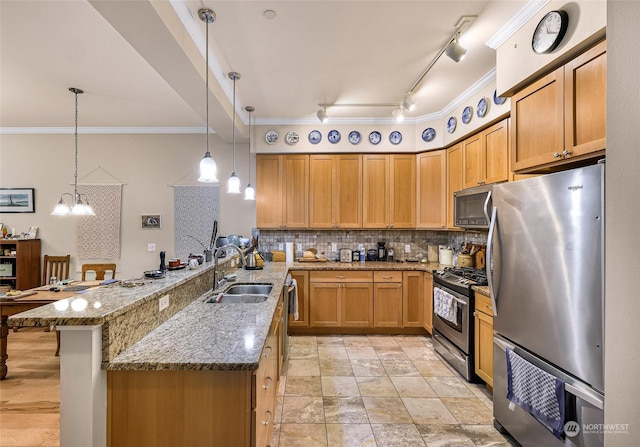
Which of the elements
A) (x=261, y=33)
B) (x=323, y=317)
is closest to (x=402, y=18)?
(x=261, y=33)

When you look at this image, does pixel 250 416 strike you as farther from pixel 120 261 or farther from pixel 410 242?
pixel 120 261

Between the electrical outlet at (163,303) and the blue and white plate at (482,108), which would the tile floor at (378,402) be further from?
the blue and white plate at (482,108)

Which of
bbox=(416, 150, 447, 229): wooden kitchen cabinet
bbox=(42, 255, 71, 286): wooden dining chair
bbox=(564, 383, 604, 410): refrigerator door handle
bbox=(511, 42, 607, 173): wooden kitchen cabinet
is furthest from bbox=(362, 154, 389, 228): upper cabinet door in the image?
bbox=(42, 255, 71, 286): wooden dining chair

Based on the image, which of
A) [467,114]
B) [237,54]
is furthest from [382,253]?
[237,54]

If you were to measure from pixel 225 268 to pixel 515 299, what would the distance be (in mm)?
2605

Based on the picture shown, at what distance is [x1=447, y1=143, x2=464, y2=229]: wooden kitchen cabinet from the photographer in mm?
3809

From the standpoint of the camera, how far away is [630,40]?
756 millimetres

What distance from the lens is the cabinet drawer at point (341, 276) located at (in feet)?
13.5

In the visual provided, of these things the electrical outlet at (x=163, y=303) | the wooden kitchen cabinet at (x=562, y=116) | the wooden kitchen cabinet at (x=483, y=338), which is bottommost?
the wooden kitchen cabinet at (x=483, y=338)

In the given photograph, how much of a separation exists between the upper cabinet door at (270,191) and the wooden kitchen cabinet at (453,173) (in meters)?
2.23

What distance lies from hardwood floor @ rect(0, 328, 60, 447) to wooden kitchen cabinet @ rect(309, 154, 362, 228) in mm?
3160

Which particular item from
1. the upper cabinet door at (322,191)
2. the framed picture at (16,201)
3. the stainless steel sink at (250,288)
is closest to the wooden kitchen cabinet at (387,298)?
the upper cabinet door at (322,191)

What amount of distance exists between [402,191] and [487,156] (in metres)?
1.35

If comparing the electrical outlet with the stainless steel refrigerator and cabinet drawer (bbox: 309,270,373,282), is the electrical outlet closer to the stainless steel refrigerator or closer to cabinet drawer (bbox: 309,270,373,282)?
the stainless steel refrigerator
